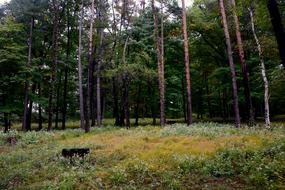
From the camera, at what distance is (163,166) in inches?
502

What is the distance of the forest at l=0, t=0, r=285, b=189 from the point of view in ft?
39.1

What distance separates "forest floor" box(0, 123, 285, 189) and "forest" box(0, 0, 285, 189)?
2.0 inches

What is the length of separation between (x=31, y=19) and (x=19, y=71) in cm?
647

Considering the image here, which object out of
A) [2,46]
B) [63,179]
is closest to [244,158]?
[63,179]

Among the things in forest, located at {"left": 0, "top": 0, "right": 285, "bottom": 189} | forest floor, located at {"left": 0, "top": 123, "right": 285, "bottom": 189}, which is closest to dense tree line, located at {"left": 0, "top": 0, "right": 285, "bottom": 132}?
forest, located at {"left": 0, "top": 0, "right": 285, "bottom": 189}

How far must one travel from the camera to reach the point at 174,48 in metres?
40.6

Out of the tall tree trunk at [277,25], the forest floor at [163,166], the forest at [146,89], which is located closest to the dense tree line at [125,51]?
the forest at [146,89]

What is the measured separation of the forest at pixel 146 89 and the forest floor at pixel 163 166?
0.05 metres

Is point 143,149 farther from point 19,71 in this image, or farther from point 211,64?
point 211,64

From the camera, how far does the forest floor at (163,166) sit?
1078 centimetres

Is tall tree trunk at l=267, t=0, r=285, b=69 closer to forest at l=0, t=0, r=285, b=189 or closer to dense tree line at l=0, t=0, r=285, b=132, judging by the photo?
forest at l=0, t=0, r=285, b=189

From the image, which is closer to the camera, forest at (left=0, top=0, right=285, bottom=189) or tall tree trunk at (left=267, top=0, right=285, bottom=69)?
tall tree trunk at (left=267, top=0, right=285, bottom=69)

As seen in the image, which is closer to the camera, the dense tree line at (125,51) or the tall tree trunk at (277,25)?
the tall tree trunk at (277,25)

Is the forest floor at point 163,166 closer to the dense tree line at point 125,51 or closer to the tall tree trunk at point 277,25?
the tall tree trunk at point 277,25
